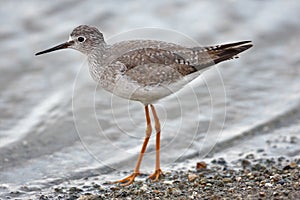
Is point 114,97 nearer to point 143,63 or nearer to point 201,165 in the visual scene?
point 201,165

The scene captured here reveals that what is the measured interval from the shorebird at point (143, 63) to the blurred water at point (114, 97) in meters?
1.31

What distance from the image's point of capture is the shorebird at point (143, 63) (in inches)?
308

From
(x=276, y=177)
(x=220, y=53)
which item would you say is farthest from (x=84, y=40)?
(x=276, y=177)

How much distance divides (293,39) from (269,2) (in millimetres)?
1878

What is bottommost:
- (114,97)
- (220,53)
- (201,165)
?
(201,165)

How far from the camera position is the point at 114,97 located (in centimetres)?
1073

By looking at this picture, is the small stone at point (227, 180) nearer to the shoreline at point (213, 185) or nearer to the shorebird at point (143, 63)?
the shoreline at point (213, 185)

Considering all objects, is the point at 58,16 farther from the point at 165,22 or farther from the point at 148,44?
the point at 148,44

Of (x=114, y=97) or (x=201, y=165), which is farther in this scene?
(x=114, y=97)

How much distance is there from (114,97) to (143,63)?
2954 mm

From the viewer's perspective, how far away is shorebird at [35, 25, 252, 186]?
7.83 meters

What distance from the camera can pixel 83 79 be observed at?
11.5 metres

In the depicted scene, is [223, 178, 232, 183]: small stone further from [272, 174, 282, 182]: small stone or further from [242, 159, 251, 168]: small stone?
[242, 159, 251, 168]: small stone

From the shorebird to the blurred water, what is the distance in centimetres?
131
